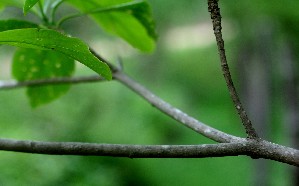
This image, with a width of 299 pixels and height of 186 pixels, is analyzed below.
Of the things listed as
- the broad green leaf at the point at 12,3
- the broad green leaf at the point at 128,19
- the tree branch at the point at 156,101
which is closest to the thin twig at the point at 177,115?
the tree branch at the point at 156,101

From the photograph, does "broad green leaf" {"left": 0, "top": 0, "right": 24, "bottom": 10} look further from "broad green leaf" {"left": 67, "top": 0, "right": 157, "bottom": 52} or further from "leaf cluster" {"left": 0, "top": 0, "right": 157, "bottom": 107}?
"broad green leaf" {"left": 67, "top": 0, "right": 157, "bottom": 52}

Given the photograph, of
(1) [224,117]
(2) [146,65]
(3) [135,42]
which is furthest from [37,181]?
(2) [146,65]

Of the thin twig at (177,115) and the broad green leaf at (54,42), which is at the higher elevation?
the broad green leaf at (54,42)

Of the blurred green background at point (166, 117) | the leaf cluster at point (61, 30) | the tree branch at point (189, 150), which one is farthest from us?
the blurred green background at point (166, 117)

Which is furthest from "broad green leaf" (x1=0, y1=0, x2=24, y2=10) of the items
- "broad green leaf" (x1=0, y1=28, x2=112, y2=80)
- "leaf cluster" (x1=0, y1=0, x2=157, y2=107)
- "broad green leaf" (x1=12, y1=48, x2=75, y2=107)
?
"broad green leaf" (x1=0, y1=28, x2=112, y2=80)

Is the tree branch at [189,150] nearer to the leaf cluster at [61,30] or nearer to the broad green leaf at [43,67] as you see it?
the leaf cluster at [61,30]

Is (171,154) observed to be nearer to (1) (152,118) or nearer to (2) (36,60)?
(2) (36,60)
